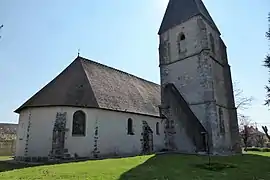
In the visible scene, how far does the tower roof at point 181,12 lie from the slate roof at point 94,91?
798 cm

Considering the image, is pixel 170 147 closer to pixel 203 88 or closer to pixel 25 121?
pixel 203 88

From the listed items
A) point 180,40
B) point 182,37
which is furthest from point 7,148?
point 182,37

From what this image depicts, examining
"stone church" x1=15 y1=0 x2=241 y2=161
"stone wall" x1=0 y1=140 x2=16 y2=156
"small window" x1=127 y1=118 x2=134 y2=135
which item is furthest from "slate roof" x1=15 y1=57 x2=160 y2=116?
"stone wall" x1=0 y1=140 x2=16 y2=156

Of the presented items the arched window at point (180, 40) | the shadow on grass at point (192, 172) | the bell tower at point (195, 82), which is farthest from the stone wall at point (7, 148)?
the arched window at point (180, 40)

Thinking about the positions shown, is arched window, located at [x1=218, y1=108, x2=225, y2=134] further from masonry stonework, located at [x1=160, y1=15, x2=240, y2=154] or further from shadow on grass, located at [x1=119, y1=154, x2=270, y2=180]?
shadow on grass, located at [x1=119, y1=154, x2=270, y2=180]

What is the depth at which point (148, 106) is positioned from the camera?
81.6 ft

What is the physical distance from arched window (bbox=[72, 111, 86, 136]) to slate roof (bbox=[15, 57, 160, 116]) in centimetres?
81

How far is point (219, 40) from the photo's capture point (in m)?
27.4

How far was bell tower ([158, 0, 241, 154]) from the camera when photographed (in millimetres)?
22078

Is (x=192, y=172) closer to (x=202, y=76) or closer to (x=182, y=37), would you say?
(x=202, y=76)

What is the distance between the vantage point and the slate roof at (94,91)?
18516 millimetres

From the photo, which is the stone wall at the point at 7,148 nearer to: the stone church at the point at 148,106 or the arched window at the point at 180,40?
the stone church at the point at 148,106

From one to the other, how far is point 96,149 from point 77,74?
699 cm

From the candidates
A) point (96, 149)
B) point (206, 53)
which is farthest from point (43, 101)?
point (206, 53)
